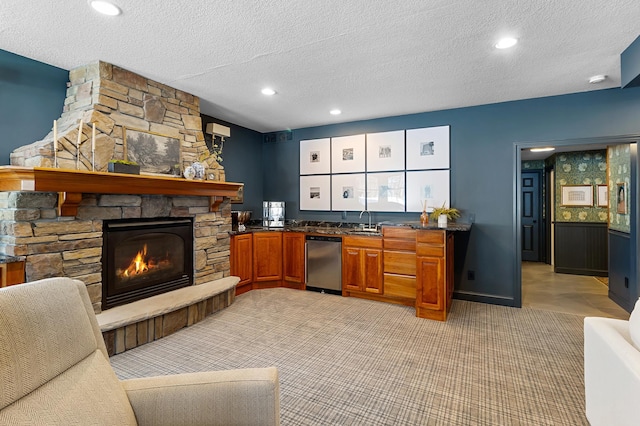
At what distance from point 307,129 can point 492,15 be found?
140 inches

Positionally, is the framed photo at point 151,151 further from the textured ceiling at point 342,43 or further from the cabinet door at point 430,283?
the cabinet door at point 430,283

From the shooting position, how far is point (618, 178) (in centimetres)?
428

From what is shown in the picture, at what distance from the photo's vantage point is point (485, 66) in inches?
119

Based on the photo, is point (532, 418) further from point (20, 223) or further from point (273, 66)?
point (20, 223)

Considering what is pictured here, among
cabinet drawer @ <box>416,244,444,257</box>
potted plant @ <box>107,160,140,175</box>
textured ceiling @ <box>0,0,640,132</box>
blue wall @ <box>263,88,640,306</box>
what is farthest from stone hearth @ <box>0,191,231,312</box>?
blue wall @ <box>263,88,640,306</box>

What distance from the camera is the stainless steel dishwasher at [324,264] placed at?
4.48 metres

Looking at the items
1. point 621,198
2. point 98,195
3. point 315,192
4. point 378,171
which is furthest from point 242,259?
point 621,198

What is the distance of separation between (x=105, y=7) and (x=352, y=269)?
142 inches

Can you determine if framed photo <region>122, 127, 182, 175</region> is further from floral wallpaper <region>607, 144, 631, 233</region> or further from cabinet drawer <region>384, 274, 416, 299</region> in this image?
floral wallpaper <region>607, 144, 631, 233</region>

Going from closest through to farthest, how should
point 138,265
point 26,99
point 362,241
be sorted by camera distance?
1. point 26,99
2. point 138,265
3. point 362,241

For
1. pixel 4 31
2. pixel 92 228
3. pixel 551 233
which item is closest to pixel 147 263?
pixel 92 228

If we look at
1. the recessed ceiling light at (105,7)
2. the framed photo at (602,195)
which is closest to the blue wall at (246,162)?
the recessed ceiling light at (105,7)

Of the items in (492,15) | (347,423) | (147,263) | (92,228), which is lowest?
(347,423)

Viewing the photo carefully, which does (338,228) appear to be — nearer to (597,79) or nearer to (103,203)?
(103,203)
